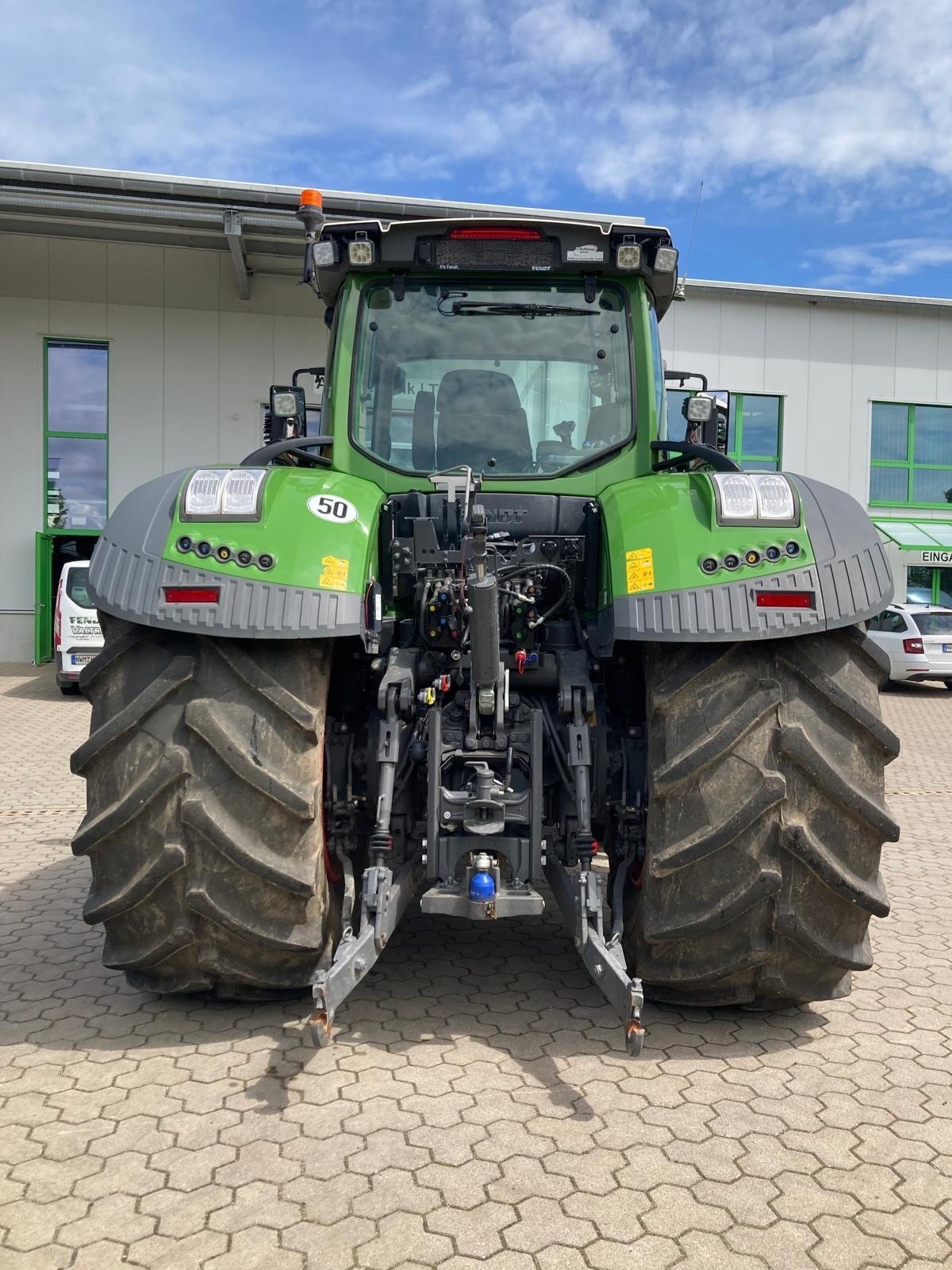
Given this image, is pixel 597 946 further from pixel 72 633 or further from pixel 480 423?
pixel 72 633

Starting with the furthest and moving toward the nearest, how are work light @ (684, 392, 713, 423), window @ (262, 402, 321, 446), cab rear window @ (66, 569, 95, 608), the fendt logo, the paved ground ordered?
cab rear window @ (66, 569, 95, 608) < window @ (262, 402, 321, 446) < work light @ (684, 392, 713, 423) < the fendt logo < the paved ground

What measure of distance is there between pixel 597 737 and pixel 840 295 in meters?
21.0

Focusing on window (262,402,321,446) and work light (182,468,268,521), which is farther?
window (262,402,321,446)

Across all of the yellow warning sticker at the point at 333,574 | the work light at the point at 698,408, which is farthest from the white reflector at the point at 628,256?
the yellow warning sticker at the point at 333,574

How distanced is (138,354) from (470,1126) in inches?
746

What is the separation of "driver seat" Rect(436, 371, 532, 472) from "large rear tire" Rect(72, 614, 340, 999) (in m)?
1.25

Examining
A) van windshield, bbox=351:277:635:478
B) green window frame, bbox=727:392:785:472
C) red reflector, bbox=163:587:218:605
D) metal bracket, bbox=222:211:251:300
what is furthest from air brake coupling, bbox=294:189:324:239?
green window frame, bbox=727:392:785:472

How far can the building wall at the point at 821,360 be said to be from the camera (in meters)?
22.0

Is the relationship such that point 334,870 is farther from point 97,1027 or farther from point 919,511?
point 919,511

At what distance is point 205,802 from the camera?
10.7 feet

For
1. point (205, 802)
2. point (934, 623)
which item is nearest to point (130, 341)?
point (934, 623)

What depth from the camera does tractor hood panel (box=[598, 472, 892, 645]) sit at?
3270 millimetres

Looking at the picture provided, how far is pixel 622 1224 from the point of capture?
254cm

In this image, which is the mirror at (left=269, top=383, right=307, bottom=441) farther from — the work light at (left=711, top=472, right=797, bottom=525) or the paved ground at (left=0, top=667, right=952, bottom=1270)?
the paved ground at (left=0, top=667, right=952, bottom=1270)
